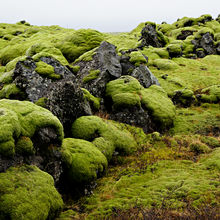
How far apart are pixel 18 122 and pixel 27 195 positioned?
3.69m

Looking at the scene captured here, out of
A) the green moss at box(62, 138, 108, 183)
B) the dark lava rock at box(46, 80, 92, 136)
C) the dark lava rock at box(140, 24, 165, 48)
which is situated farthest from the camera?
the dark lava rock at box(140, 24, 165, 48)

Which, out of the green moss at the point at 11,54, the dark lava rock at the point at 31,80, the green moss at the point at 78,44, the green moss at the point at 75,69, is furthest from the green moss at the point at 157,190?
the green moss at the point at 11,54

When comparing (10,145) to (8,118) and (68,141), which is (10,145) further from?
(68,141)

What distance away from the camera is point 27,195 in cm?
876

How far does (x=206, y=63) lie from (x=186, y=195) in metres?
59.1

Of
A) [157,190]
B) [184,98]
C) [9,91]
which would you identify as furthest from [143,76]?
[157,190]

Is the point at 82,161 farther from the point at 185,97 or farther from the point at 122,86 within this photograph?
the point at 185,97

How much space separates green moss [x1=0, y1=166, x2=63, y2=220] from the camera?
8125mm

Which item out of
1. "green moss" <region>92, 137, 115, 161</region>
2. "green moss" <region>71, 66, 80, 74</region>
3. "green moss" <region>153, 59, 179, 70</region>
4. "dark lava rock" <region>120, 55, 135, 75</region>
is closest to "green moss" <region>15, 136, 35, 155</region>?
"green moss" <region>92, 137, 115, 161</region>

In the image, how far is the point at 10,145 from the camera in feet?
30.5

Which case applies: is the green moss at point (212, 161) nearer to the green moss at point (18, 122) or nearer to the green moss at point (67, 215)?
the green moss at point (67, 215)

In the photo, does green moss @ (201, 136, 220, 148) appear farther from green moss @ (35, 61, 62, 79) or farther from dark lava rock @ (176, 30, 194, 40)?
dark lava rock @ (176, 30, 194, 40)

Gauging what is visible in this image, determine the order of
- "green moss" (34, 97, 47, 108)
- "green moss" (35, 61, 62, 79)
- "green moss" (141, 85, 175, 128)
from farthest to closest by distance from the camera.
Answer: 1. "green moss" (141, 85, 175, 128)
2. "green moss" (35, 61, 62, 79)
3. "green moss" (34, 97, 47, 108)

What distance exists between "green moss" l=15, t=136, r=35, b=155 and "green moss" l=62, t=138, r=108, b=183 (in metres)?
2.55
